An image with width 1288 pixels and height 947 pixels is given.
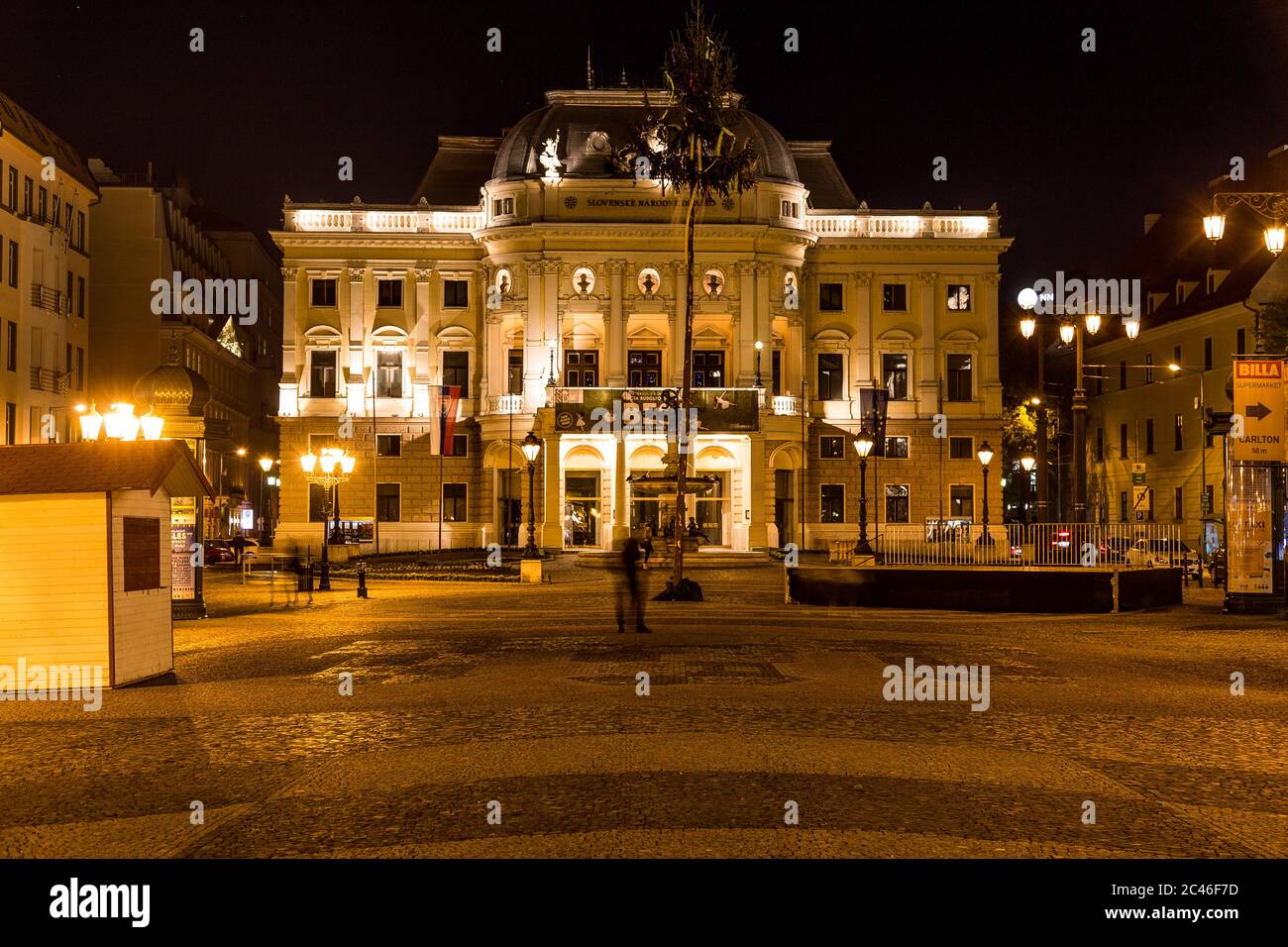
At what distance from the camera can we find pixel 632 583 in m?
22.8

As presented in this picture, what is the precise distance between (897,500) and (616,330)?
17037 mm

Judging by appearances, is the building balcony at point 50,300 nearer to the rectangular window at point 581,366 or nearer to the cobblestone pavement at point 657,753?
the rectangular window at point 581,366

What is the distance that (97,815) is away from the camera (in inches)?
368

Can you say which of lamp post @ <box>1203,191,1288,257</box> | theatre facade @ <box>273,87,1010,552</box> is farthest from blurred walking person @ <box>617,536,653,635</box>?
theatre facade @ <box>273,87,1010,552</box>

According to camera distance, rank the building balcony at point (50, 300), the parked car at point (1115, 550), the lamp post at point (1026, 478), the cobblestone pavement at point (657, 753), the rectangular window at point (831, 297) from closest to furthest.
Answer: the cobblestone pavement at point (657, 753)
the parked car at point (1115, 550)
the lamp post at point (1026, 478)
the building balcony at point (50, 300)
the rectangular window at point (831, 297)

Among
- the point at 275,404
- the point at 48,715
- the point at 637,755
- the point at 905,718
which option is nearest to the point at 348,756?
the point at 637,755

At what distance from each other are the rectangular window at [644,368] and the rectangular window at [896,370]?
1209 cm

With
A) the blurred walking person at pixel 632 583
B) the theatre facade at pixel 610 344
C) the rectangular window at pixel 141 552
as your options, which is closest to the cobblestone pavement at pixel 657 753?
the blurred walking person at pixel 632 583

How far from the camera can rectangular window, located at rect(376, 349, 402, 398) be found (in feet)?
224

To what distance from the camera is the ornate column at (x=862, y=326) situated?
6919 cm

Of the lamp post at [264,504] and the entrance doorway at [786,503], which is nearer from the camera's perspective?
the entrance doorway at [786,503]

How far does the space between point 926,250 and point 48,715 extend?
199ft

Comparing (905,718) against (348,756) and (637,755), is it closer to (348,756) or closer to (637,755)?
(637,755)

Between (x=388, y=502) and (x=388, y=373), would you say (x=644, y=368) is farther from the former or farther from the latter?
(x=388, y=502)
